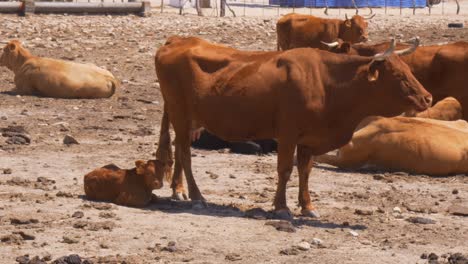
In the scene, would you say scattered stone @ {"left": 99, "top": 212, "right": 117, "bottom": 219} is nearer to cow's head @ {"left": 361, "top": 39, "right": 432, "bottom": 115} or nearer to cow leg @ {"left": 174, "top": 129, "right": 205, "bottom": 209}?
cow leg @ {"left": 174, "top": 129, "right": 205, "bottom": 209}

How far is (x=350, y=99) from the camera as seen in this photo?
12.5 m

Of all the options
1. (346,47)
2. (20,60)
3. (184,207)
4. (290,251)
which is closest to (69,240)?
(290,251)

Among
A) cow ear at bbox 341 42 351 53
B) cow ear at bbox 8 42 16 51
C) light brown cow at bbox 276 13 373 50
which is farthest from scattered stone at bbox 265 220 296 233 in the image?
light brown cow at bbox 276 13 373 50

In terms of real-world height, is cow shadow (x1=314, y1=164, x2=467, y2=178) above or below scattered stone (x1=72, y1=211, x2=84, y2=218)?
below

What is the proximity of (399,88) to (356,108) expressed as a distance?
444 mm

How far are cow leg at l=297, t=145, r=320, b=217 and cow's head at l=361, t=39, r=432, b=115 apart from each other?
87 centimetres

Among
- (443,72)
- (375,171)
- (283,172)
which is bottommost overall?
(375,171)

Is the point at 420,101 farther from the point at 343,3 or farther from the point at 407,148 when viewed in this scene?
the point at 343,3

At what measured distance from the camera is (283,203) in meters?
12.3

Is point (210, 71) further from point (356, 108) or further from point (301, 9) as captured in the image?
point (301, 9)

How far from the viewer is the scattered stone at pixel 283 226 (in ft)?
37.8

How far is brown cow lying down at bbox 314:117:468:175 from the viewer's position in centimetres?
1471

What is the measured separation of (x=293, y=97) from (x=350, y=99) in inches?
23.5

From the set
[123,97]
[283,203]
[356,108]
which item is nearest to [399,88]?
[356,108]
